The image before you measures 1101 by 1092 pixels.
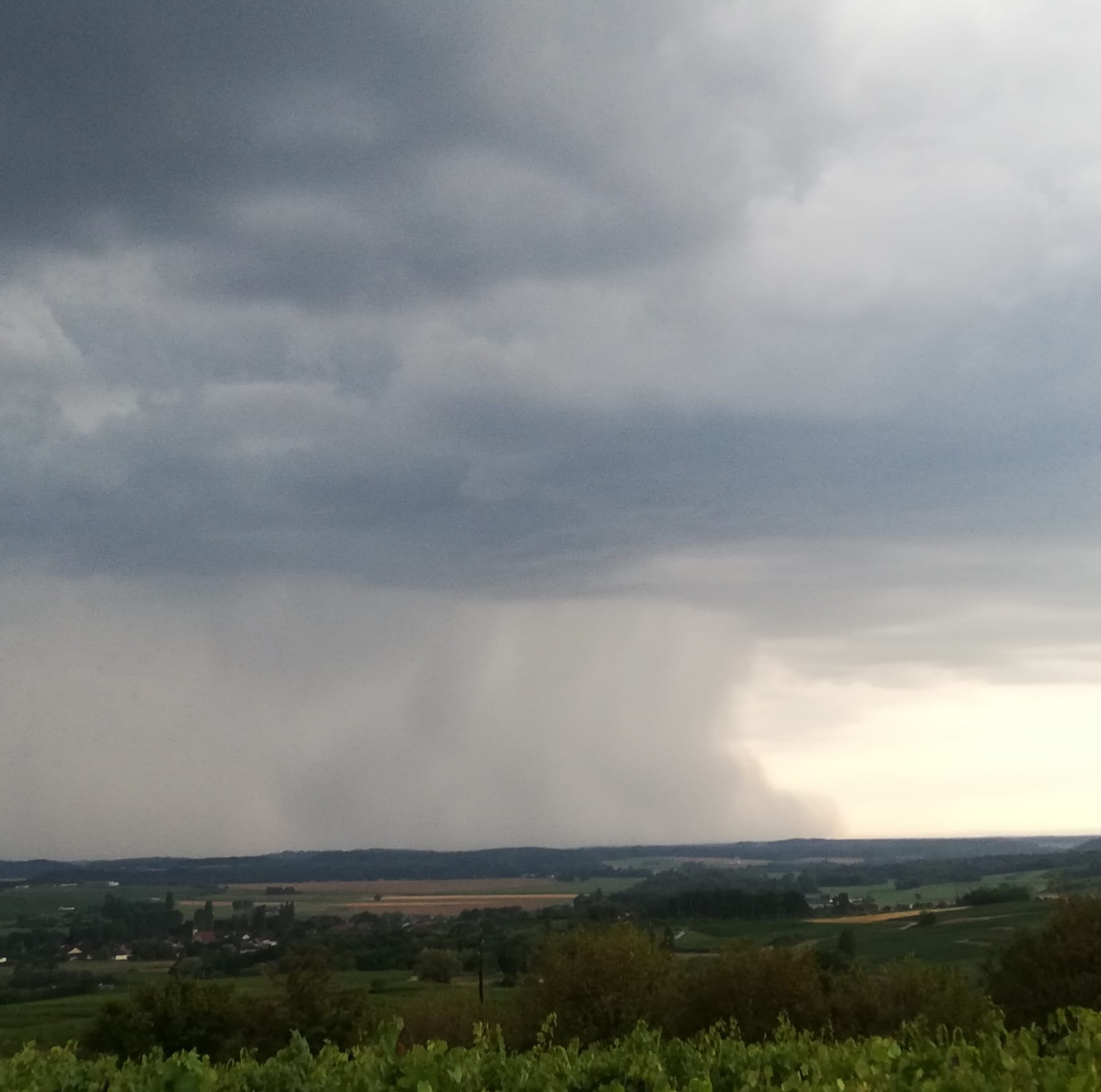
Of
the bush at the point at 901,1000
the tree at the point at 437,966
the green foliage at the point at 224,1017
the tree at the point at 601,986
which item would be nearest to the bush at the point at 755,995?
the bush at the point at 901,1000

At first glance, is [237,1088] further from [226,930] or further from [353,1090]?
[226,930]

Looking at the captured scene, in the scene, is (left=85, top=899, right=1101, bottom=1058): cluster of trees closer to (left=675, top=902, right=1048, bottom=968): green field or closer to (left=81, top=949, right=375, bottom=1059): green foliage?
(left=81, top=949, right=375, bottom=1059): green foliage

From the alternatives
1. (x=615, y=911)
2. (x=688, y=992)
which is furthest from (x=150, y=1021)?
(x=615, y=911)

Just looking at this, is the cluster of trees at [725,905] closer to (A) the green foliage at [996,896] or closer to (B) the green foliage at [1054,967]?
(A) the green foliage at [996,896]

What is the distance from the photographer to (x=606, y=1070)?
1355cm

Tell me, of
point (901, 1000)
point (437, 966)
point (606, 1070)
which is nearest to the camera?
point (606, 1070)

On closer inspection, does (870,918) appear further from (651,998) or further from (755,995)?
(755,995)

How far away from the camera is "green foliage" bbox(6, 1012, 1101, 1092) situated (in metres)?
11.1

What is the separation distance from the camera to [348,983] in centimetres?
10856

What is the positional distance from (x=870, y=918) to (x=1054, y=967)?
4354 inches

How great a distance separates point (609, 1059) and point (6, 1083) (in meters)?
6.77

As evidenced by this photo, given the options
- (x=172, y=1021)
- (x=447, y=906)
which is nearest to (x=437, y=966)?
(x=172, y=1021)

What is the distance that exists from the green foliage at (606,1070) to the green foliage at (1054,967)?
4265cm

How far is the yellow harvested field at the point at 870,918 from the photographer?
149962 millimetres
